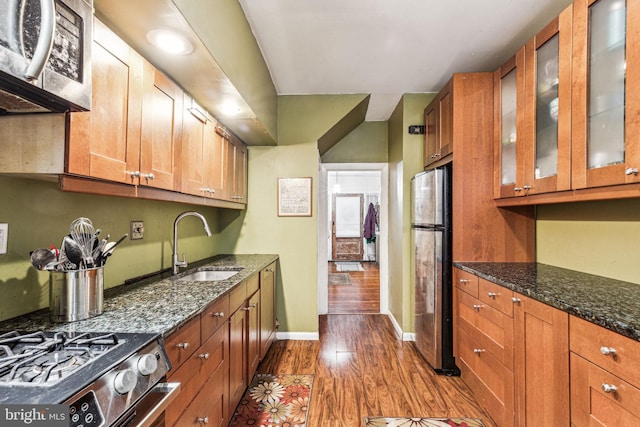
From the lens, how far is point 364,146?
158 inches

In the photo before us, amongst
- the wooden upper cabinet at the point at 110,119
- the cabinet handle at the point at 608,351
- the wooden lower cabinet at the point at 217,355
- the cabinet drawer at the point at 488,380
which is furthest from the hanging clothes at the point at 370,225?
the wooden upper cabinet at the point at 110,119

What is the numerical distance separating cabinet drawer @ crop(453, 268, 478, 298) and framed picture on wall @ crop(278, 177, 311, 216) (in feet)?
5.05

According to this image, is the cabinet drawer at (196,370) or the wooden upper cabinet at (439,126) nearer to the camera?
the cabinet drawer at (196,370)

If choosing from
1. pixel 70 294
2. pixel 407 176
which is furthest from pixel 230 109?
pixel 407 176

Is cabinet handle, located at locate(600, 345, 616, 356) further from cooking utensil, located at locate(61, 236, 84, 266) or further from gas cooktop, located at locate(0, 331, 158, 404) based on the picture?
cooking utensil, located at locate(61, 236, 84, 266)

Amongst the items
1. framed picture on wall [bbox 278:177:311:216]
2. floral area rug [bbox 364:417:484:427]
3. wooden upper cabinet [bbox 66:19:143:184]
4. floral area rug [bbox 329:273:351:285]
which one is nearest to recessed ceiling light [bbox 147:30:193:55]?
wooden upper cabinet [bbox 66:19:143:184]

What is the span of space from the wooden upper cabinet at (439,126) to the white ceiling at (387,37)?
0.26 meters

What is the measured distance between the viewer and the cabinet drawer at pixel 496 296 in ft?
5.67

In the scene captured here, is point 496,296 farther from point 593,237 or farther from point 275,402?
point 275,402

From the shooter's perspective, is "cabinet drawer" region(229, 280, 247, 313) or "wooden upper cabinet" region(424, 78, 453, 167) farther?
"wooden upper cabinet" region(424, 78, 453, 167)

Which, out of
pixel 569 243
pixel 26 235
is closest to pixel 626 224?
pixel 569 243

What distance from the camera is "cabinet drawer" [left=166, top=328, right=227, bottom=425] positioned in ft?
3.75

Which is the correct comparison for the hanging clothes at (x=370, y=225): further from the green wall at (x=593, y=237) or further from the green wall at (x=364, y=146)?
the green wall at (x=593, y=237)

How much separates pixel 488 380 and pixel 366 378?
2.97ft
